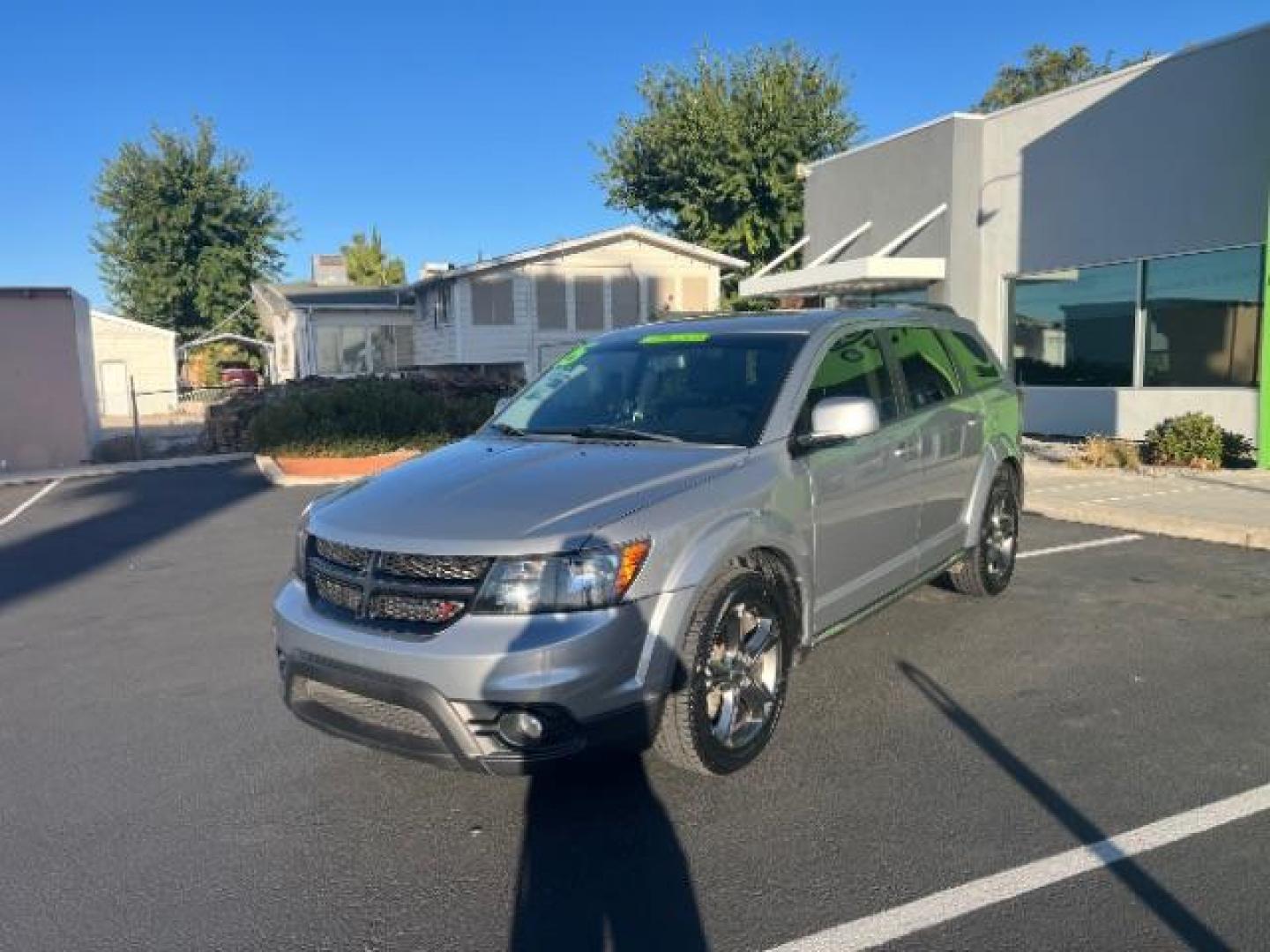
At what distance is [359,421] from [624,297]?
13.6m

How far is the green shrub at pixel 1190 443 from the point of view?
1112cm

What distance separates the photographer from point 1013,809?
3.45 m

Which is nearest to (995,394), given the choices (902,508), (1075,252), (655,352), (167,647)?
(902,508)

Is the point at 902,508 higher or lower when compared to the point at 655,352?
lower

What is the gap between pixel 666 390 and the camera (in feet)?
15.1

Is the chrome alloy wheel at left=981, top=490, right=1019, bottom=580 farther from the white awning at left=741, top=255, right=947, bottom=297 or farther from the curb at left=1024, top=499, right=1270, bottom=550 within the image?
the white awning at left=741, top=255, right=947, bottom=297

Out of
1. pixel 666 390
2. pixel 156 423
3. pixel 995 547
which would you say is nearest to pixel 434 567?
pixel 666 390

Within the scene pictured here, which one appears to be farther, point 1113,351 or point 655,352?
point 1113,351

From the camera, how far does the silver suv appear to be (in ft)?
10.4

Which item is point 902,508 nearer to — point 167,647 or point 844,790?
point 844,790

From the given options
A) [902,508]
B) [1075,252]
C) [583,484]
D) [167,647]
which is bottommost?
[167,647]

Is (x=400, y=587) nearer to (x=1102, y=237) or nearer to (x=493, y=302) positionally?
(x=1102, y=237)

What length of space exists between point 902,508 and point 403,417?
38.0 ft

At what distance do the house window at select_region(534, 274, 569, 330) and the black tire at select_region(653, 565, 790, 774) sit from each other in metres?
23.1
